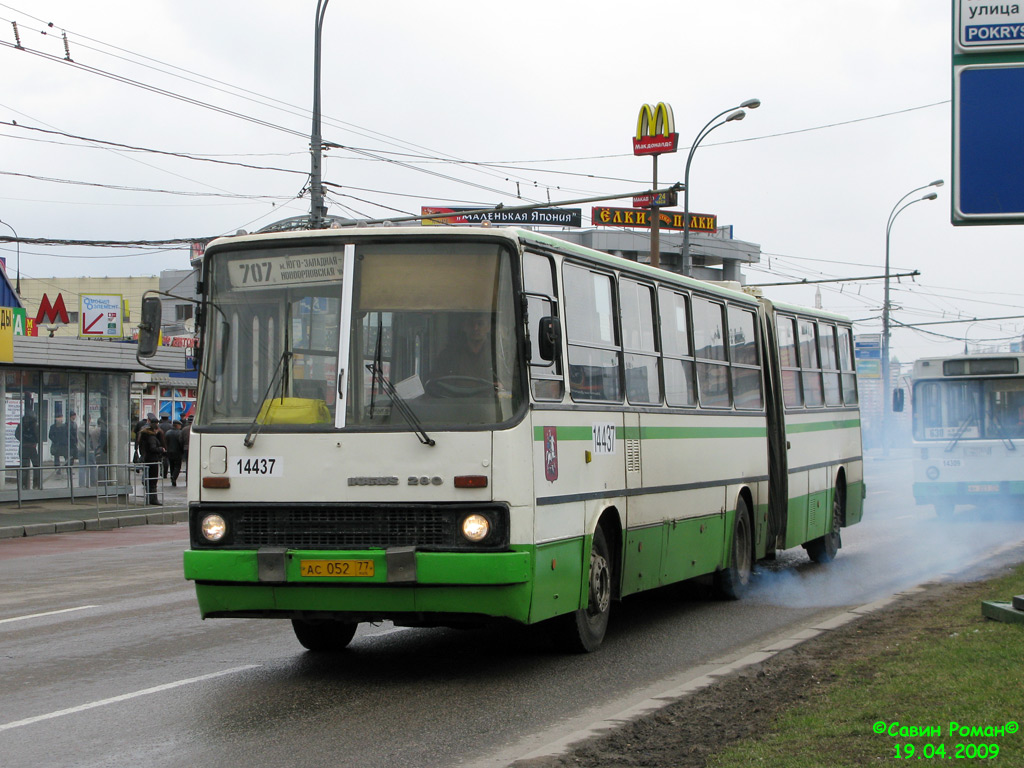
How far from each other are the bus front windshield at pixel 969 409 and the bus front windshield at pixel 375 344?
16613 millimetres

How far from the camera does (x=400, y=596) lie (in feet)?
27.3

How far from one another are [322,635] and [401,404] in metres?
2.42

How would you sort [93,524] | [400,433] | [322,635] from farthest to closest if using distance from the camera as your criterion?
[93,524], [322,635], [400,433]

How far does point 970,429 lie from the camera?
76.3ft

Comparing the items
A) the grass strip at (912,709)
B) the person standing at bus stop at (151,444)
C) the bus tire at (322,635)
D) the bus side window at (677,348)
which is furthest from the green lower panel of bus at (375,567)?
the person standing at bus stop at (151,444)

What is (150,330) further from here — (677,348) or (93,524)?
(93,524)

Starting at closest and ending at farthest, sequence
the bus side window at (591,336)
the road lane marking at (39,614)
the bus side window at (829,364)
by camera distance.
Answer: the bus side window at (591,336), the road lane marking at (39,614), the bus side window at (829,364)

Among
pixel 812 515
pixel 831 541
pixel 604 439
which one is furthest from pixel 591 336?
pixel 831 541

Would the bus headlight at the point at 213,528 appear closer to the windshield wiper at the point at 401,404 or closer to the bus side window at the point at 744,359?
the windshield wiper at the point at 401,404

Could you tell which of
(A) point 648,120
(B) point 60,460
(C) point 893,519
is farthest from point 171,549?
(A) point 648,120

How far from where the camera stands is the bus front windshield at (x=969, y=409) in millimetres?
23031

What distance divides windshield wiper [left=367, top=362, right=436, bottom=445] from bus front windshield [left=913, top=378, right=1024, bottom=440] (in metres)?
17.0

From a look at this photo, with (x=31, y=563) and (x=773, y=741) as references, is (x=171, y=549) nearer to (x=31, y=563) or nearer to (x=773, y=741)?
(x=31, y=563)

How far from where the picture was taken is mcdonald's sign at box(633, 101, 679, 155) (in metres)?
34.7
